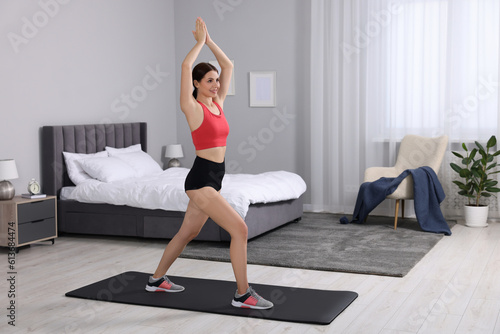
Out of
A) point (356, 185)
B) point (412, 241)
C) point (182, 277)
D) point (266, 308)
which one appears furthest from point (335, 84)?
point (266, 308)

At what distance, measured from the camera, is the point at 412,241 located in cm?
546

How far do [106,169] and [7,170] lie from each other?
1011 mm

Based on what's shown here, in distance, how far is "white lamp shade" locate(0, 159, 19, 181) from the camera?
5.14 m

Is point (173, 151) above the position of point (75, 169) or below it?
above

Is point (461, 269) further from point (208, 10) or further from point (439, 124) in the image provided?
point (208, 10)

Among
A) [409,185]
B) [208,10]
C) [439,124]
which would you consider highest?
[208,10]

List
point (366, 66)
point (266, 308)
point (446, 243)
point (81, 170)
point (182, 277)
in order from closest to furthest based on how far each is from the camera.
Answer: point (266, 308)
point (182, 277)
point (446, 243)
point (81, 170)
point (366, 66)

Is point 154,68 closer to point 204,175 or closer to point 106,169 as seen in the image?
point 106,169

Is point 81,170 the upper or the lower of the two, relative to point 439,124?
lower

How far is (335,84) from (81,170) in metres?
2.92

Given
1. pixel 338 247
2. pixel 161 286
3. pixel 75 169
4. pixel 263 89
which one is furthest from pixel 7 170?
pixel 263 89

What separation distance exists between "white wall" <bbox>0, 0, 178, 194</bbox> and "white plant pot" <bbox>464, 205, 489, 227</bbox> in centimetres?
361

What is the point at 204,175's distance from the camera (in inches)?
135

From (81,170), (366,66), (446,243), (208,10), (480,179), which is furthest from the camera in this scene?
(208,10)
